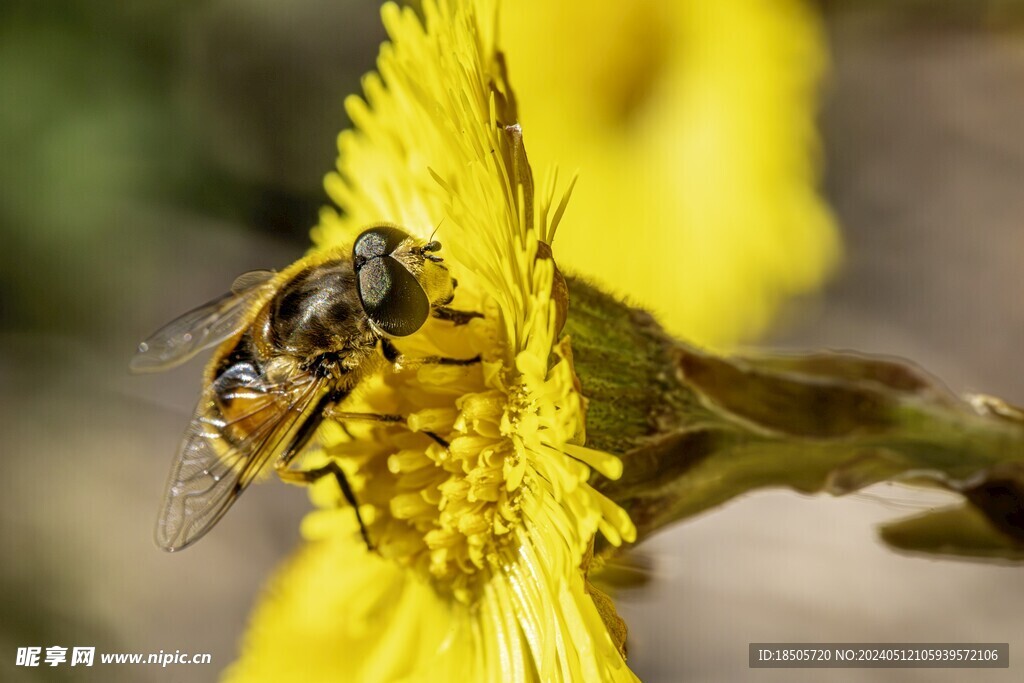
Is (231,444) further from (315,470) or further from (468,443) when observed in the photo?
(468,443)

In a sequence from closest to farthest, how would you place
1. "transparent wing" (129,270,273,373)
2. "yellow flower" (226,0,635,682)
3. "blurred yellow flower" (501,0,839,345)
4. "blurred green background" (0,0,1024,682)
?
"yellow flower" (226,0,635,682), "transparent wing" (129,270,273,373), "blurred green background" (0,0,1024,682), "blurred yellow flower" (501,0,839,345)

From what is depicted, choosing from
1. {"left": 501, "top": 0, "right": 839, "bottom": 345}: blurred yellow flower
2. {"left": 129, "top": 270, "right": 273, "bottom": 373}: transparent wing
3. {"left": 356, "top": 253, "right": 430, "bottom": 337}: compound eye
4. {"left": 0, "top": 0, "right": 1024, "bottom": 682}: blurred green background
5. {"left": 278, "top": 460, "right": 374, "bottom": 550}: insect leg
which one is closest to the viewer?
{"left": 356, "top": 253, "right": 430, "bottom": 337}: compound eye

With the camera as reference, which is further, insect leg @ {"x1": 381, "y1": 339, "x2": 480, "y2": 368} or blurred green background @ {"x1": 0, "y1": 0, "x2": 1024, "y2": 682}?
blurred green background @ {"x1": 0, "y1": 0, "x2": 1024, "y2": 682}

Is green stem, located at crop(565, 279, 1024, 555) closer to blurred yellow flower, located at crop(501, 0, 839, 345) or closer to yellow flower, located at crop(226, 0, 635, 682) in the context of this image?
yellow flower, located at crop(226, 0, 635, 682)

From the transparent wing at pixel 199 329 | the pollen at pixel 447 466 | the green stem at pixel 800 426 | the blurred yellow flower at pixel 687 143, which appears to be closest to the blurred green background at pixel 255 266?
the blurred yellow flower at pixel 687 143

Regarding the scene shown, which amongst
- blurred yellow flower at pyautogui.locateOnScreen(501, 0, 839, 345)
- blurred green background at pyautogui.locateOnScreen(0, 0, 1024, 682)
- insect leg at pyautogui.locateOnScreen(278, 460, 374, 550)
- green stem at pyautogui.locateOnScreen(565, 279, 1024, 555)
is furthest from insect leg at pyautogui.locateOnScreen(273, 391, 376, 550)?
blurred yellow flower at pyautogui.locateOnScreen(501, 0, 839, 345)
